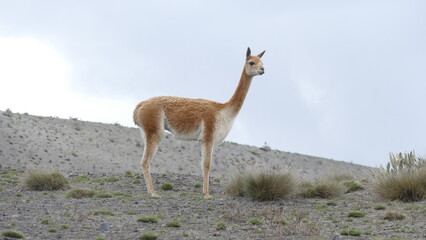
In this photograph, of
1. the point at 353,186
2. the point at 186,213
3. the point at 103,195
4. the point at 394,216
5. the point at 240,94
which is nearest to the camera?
the point at 394,216

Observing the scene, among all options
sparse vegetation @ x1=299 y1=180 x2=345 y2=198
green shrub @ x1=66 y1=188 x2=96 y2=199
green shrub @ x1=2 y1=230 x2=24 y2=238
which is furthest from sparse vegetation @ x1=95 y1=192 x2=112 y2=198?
green shrub @ x1=2 y1=230 x2=24 y2=238

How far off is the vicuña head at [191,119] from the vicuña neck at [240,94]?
1.0 inches

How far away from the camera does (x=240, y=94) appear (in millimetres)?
16688

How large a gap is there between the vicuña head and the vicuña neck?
25 mm

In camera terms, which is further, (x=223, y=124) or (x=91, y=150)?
(x=91, y=150)

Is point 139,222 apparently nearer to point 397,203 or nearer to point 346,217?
point 346,217

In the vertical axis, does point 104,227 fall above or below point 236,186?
below

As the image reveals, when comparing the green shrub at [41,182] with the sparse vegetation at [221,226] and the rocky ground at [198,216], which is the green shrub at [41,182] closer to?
the rocky ground at [198,216]

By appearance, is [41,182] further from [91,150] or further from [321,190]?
[91,150]

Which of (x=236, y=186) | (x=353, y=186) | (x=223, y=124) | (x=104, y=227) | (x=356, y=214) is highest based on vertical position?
(x=223, y=124)

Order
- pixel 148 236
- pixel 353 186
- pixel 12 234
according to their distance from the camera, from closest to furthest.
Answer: pixel 12 234 → pixel 148 236 → pixel 353 186

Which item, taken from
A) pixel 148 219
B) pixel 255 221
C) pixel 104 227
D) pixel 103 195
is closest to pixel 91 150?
pixel 103 195

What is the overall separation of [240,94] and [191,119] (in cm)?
151

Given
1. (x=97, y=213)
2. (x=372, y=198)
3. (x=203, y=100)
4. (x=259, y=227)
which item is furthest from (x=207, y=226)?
(x=372, y=198)
